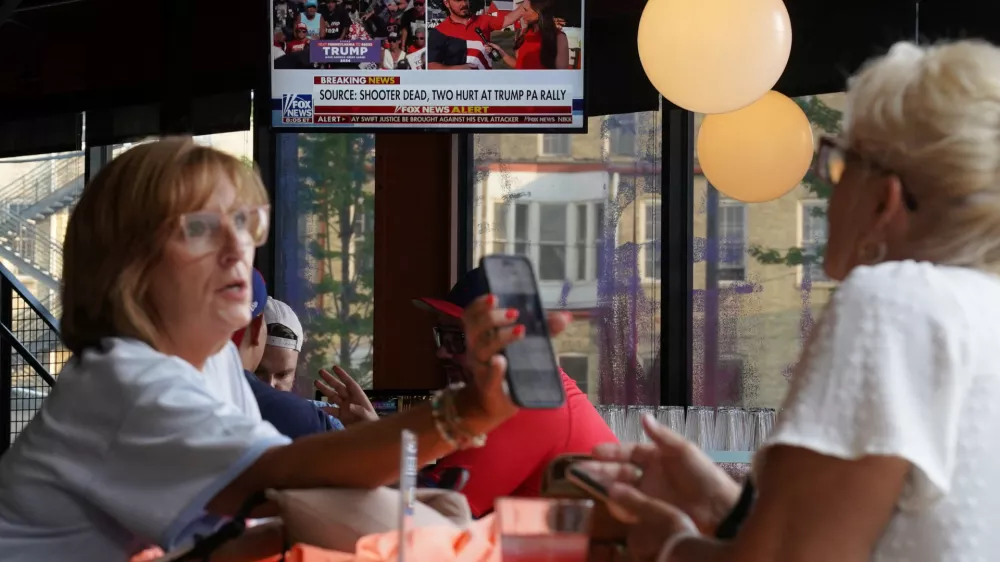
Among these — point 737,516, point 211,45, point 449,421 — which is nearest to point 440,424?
point 449,421

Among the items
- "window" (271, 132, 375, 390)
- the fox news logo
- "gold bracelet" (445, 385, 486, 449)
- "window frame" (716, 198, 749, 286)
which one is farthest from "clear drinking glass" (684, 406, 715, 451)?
"gold bracelet" (445, 385, 486, 449)

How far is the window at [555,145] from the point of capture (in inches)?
251

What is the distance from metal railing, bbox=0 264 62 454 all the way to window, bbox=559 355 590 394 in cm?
267

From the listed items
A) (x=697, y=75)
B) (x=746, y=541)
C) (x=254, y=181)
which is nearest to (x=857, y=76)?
(x=746, y=541)

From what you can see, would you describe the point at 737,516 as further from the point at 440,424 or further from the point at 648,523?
the point at 440,424

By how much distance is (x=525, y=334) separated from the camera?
1462mm

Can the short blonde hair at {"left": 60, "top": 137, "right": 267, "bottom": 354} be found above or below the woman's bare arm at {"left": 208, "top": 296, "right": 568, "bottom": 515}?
above

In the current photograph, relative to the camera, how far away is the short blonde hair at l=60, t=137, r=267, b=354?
1.71 metres

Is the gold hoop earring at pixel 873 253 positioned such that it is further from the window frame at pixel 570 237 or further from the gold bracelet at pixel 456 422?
the window frame at pixel 570 237

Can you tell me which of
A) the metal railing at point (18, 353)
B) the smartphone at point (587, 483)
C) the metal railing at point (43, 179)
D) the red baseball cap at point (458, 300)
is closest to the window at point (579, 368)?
the metal railing at point (18, 353)

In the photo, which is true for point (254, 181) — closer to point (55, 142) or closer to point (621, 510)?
point (621, 510)

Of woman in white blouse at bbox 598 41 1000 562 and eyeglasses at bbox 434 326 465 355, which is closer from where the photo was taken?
woman in white blouse at bbox 598 41 1000 562

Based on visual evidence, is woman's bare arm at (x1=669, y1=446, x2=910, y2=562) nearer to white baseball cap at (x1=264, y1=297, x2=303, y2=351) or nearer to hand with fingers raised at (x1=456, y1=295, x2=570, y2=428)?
hand with fingers raised at (x1=456, y1=295, x2=570, y2=428)

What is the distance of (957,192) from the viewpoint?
4.38 feet
